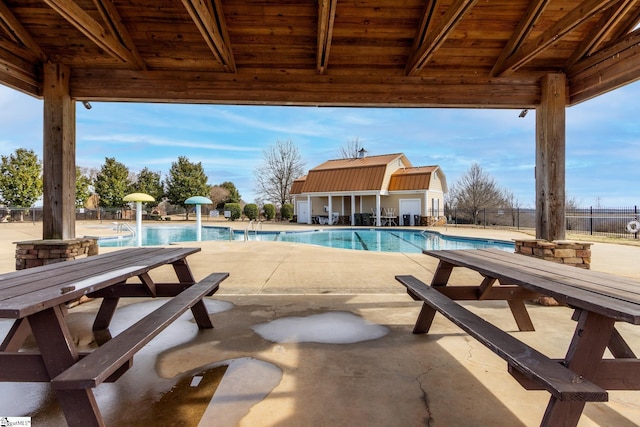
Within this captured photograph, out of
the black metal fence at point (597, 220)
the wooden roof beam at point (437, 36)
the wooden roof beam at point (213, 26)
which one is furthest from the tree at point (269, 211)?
the wooden roof beam at point (437, 36)

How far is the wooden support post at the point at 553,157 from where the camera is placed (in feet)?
14.1

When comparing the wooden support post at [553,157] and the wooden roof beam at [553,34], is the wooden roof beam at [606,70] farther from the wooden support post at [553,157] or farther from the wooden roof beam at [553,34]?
the wooden roof beam at [553,34]

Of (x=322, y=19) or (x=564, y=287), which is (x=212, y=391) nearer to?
(x=564, y=287)

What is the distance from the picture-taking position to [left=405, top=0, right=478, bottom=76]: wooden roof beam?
3.04 metres

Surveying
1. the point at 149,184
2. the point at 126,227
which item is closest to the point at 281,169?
the point at 149,184

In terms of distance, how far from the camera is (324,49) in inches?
155

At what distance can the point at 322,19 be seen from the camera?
3283 millimetres

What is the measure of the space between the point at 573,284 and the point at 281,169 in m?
30.6

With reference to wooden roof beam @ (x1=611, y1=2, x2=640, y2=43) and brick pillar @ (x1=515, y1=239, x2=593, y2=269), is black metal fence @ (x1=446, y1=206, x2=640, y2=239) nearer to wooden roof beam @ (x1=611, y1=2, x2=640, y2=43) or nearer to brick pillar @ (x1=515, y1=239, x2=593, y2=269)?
brick pillar @ (x1=515, y1=239, x2=593, y2=269)

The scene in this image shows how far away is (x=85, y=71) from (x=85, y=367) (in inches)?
175

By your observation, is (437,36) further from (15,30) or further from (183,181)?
(183,181)

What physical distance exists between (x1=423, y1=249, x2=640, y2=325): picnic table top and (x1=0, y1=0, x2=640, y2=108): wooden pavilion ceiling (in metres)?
2.36

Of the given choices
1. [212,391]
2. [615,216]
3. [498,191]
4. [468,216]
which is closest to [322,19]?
[212,391]

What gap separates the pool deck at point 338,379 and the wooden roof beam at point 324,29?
3.04m
